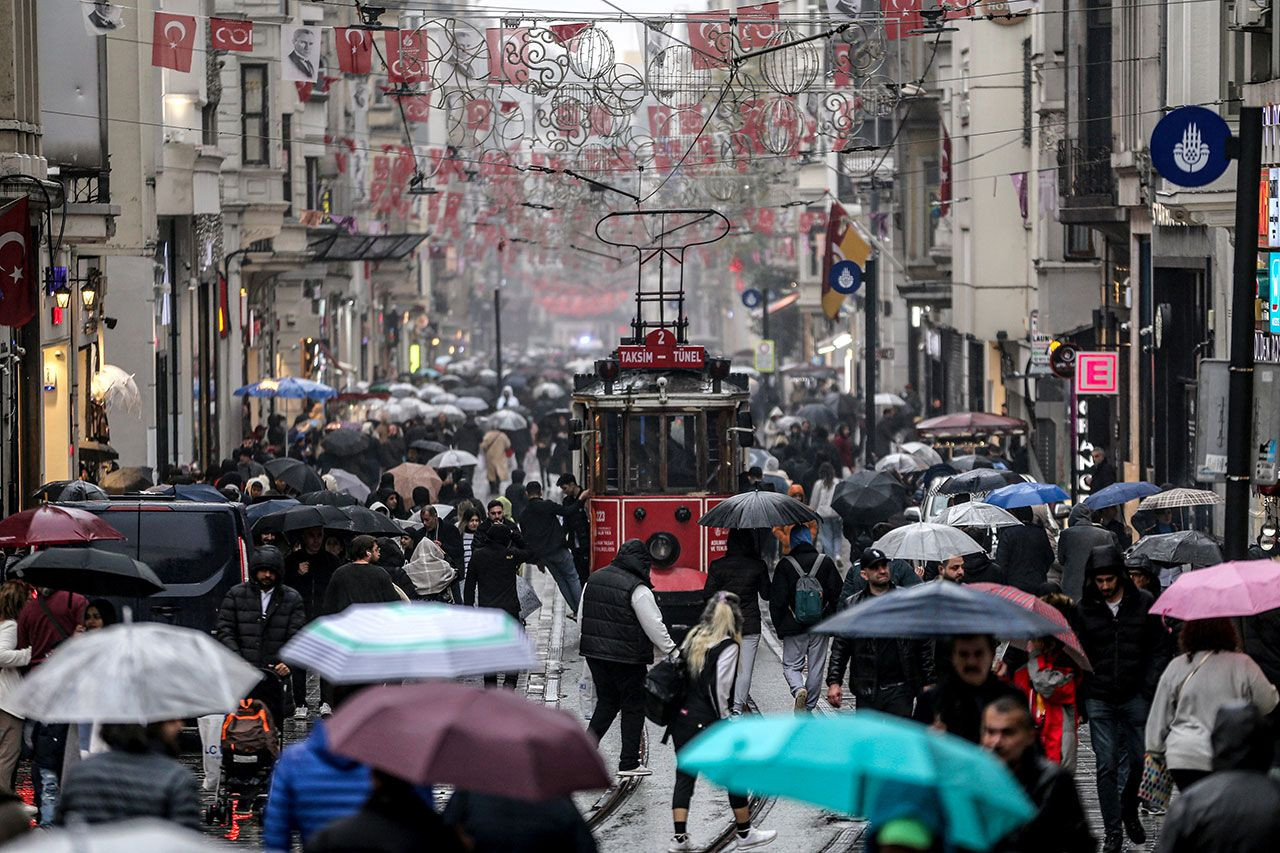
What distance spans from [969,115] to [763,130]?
14.7 metres

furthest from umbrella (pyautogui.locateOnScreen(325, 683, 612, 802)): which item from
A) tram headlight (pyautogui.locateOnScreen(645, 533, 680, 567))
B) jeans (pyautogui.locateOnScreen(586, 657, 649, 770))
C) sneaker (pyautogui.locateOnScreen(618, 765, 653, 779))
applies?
tram headlight (pyautogui.locateOnScreen(645, 533, 680, 567))

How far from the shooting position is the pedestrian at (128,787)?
8180 millimetres

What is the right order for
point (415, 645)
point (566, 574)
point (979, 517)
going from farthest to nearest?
point (566, 574) < point (979, 517) < point (415, 645)

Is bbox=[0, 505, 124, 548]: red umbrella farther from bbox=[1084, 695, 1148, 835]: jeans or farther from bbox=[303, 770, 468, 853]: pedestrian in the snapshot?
bbox=[303, 770, 468, 853]: pedestrian

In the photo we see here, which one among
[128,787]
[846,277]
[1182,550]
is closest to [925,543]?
[1182,550]

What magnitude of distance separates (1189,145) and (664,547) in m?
8.82

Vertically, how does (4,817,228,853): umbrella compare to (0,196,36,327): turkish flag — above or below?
below

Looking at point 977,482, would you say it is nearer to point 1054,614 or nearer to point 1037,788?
point 1054,614

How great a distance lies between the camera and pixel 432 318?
122 meters

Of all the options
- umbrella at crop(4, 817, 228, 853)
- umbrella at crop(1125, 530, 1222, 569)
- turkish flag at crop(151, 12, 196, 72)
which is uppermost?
turkish flag at crop(151, 12, 196, 72)

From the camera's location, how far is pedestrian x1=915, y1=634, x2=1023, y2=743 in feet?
33.0

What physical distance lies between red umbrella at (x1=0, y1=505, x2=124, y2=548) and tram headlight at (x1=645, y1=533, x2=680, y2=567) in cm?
940

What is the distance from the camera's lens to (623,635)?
49.5 ft

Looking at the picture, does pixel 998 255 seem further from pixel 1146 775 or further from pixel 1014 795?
pixel 1014 795
